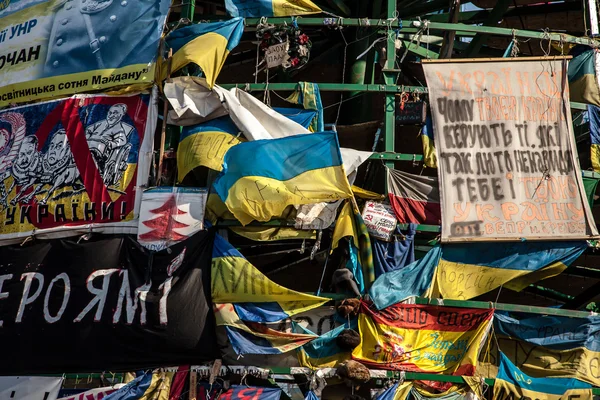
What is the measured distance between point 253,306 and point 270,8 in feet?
17.8

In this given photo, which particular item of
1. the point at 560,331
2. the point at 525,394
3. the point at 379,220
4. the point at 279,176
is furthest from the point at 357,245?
the point at 560,331

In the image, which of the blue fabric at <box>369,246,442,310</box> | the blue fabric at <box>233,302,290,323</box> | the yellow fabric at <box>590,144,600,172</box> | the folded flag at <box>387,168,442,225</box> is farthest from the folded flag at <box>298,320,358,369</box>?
the yellow fabric at <box>590,144,600,172</box>

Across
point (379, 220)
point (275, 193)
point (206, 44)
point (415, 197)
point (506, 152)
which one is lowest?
point (379, 220)

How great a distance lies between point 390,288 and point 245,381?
8.75ft

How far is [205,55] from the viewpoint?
15.9 metres

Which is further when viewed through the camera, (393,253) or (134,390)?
(393,253)

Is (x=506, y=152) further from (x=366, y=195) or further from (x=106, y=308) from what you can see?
(x=106, y=308)

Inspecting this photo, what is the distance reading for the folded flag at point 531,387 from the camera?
14750 mm

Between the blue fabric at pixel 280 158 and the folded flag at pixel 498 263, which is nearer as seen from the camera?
the blue fabric at pixel 280 158

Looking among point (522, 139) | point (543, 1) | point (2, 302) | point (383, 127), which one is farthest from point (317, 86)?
point (543, 1)

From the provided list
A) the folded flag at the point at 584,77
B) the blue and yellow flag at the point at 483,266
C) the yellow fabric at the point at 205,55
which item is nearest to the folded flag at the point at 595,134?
the folded flag at the point at 584,77

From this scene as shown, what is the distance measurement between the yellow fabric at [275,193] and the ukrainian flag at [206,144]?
67 centimetres

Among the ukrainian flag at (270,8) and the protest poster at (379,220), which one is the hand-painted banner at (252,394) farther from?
the ukrainian flag at (270,8)

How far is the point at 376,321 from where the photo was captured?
48.0 ft
